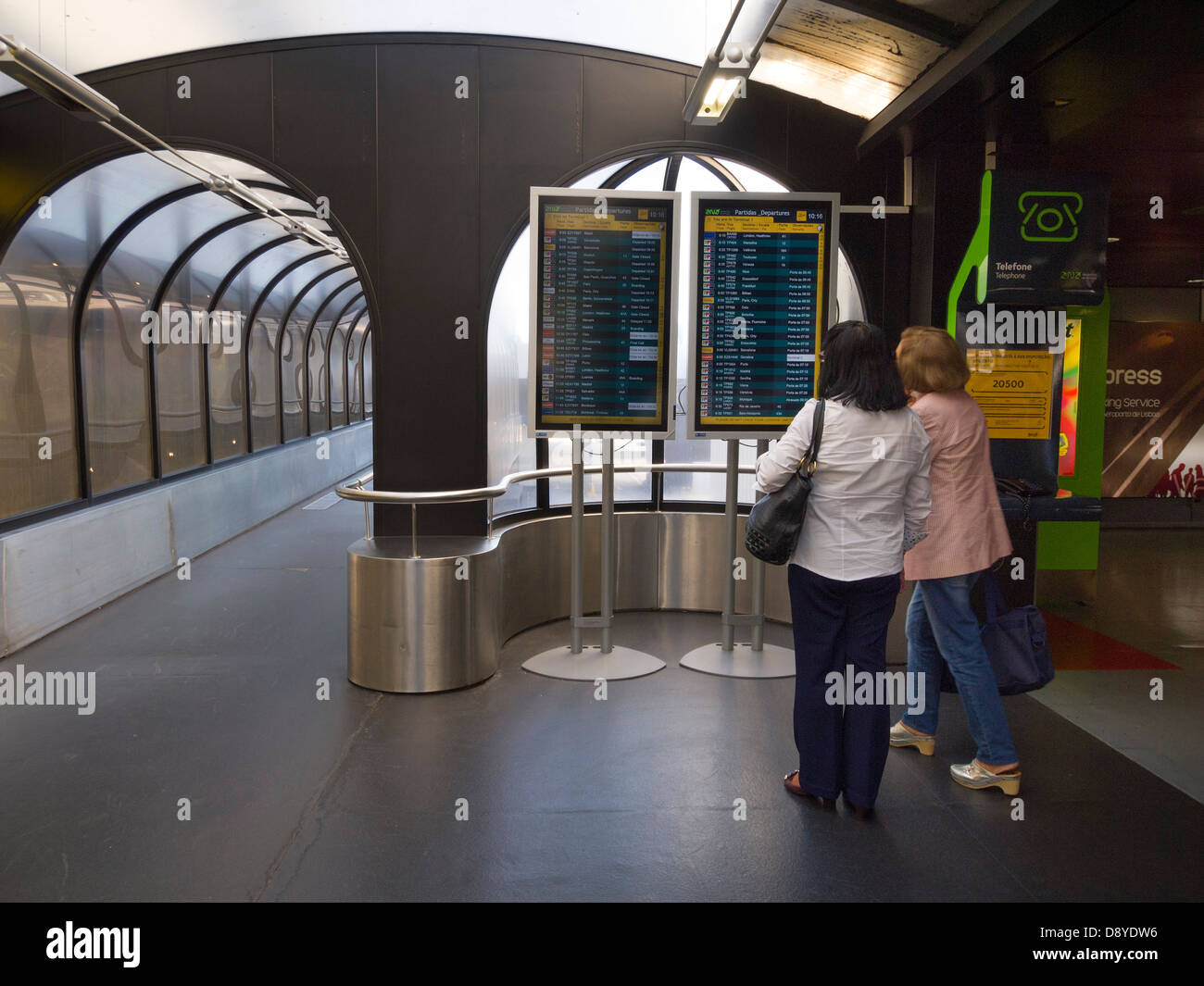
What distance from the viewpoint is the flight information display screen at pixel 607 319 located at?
5004 mm

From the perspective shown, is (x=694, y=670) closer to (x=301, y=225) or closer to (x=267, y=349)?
(x=301, y=225)

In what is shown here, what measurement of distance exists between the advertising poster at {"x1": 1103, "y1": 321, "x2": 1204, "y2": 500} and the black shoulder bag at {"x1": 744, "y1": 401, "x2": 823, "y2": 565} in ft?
29.9

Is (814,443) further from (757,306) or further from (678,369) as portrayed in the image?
(678,369)

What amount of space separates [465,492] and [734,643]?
1.77m

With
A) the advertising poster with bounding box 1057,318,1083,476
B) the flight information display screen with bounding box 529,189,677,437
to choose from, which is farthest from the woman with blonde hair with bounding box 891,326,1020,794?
the advertising poster with bounding box 1057,318,1083,476

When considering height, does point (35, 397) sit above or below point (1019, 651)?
above

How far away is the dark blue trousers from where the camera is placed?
132 inches

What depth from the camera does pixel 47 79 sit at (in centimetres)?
420

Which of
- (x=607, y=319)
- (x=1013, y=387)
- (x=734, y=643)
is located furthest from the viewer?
(x=734, y=643)
